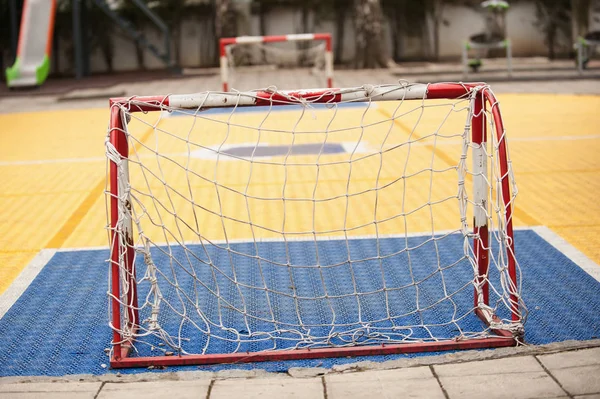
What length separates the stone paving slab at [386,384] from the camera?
3318 millimetres

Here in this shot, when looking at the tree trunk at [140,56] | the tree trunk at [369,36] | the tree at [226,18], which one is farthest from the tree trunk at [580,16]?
the tree trunk at [140,56]

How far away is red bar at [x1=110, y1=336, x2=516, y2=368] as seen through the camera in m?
3.81

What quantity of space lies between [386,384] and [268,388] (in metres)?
0.45

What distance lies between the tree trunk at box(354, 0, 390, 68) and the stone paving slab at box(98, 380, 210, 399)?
1900cm

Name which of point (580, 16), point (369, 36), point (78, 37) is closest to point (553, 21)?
point (580, 16)

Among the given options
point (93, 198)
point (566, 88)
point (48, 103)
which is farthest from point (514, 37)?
point (93, 198)

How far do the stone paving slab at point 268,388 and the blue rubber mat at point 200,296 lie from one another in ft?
0.84

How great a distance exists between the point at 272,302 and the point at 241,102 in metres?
1.18

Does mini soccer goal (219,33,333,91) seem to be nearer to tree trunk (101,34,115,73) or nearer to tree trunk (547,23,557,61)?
tree trunk (101,34,115,73)

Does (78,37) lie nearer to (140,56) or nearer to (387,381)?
(140,56)

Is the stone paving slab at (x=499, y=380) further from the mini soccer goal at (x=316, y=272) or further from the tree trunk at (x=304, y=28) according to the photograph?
the tree trunk at (x=304, y=28)

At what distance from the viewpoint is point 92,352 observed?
13.2 feet

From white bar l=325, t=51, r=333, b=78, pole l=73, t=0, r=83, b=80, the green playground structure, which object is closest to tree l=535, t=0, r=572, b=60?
white bar l=325, t=51, r=333, b=78

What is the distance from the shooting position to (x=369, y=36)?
71.7ft
